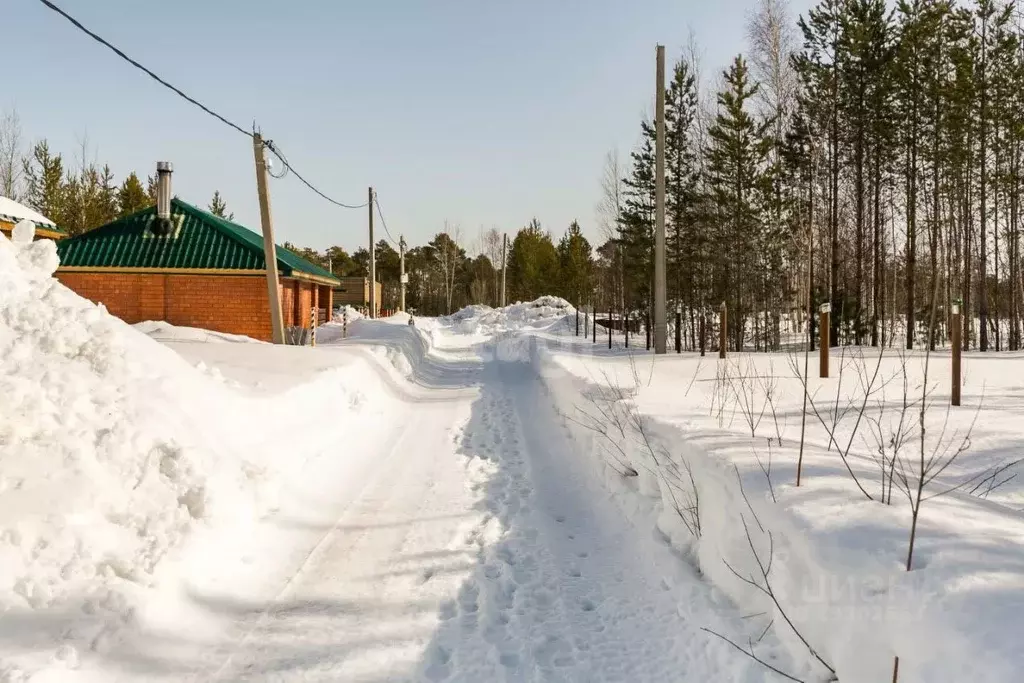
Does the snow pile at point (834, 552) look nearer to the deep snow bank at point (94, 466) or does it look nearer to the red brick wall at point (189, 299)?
the deep snow bank at point (94, 466)

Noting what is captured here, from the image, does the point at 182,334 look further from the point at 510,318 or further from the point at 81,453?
the point at 510,318

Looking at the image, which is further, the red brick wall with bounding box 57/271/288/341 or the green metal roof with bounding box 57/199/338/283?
the red brick wall with bounding box 57/271/288/341

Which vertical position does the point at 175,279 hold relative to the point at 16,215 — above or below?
below

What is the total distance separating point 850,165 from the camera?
75.2 ft

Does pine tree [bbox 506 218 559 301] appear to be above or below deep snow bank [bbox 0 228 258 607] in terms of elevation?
above

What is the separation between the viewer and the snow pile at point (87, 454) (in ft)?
10.8

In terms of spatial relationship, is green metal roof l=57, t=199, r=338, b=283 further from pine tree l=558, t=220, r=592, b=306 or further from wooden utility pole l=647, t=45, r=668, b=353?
pine tree l=558, t=220, r=592, b=306

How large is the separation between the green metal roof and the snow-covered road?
14536 millimetres

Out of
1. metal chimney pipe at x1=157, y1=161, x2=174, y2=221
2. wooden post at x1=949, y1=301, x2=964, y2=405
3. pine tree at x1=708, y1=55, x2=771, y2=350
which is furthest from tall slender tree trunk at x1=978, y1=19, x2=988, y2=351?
metal chimney pipe at x1=157, y1=161, x2=174, y2=221

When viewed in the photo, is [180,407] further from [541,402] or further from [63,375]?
[541,402]

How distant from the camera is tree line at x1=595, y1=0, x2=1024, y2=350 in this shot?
21.2 meters

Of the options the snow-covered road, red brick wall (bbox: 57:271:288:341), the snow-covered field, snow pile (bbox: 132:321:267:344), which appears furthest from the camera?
red brick wall (bbox: 57:271:288:341)

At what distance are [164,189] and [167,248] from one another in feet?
6.82

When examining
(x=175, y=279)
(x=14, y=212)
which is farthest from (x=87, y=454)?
(x=14, y=212)
